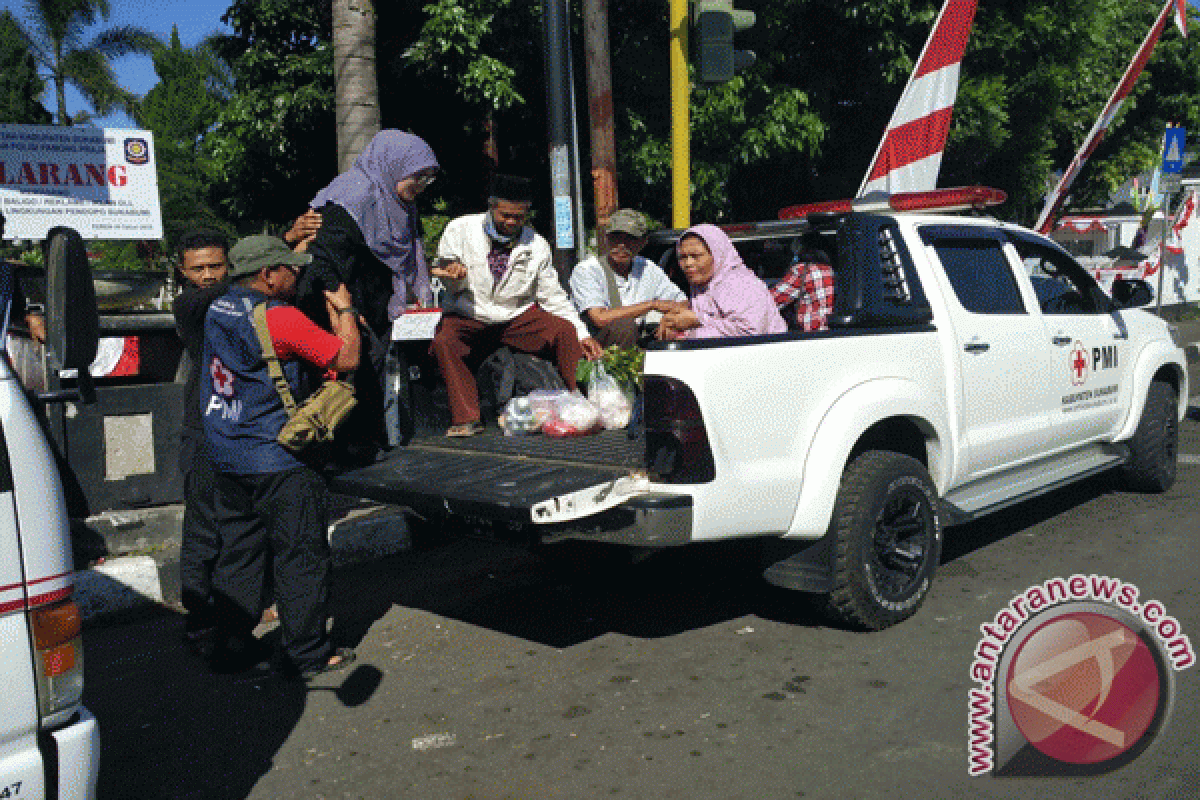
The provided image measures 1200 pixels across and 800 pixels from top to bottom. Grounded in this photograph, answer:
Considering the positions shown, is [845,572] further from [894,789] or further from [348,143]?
[348,143]

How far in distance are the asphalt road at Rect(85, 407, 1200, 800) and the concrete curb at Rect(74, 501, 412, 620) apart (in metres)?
0.16

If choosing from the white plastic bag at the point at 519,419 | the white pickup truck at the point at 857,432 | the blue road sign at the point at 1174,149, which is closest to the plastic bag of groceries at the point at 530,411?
the white plastic bag at the point at 519,419

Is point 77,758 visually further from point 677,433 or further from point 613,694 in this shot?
point 677,433

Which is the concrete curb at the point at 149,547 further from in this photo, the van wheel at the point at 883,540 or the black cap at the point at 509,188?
the van wheel at the point at 883,540

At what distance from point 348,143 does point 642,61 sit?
4.84 metres

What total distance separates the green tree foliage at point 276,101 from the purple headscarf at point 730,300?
299 inches

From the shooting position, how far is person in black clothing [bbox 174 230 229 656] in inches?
173

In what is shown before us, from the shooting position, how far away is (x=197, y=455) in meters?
4.48

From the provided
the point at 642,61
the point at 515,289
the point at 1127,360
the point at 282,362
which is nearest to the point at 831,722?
the point at 282,362

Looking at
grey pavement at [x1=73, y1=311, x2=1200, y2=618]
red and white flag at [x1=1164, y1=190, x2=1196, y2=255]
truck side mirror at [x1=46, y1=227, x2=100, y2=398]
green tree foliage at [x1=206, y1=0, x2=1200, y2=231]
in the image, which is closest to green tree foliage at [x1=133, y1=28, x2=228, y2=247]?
green tree foliage at [x1=206, y1=0, x2=1200, y2=231]

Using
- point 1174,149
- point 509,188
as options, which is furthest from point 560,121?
point 1174,149

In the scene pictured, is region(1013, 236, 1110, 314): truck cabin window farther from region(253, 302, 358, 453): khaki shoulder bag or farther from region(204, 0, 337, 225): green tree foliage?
region(204, 0, 337, 225): green tree foliage

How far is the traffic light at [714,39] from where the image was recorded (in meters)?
7.43

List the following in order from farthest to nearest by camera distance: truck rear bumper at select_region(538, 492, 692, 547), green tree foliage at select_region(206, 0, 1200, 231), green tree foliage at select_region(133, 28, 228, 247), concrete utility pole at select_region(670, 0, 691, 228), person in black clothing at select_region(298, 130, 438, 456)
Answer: green tree foliage at select_region(133, 28, 228, 247) < green tree foliage at select_region(206, 0, 1200, 231) < concrete utility pole at select_region(670, 0, 691, 228) < person in black clothing at select_region(298, 130, 438, 456) < truck rear bumper at select_region(538, 492, 692, 547)
